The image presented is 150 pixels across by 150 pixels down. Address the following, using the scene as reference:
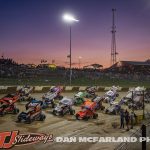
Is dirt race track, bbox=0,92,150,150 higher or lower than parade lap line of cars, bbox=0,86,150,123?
lower

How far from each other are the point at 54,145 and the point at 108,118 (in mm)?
11234

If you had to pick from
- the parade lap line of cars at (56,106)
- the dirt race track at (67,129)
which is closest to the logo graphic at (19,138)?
the dirt race track at (67,129)

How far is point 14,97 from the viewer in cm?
2967

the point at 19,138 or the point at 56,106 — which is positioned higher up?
the point at 56,106

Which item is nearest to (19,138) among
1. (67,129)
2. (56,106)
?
(67,129)

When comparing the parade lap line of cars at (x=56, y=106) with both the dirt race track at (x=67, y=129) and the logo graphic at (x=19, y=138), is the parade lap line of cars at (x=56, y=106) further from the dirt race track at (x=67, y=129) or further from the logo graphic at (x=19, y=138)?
the logo graphic at (x=19, y=138)

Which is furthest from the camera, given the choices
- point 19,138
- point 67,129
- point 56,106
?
point 56,106

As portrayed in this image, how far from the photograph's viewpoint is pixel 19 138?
1967 centimetres

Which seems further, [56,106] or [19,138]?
[56,106]

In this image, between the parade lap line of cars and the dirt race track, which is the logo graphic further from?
the parade lap line of cars

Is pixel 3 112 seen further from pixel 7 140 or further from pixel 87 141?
pixel 87 141

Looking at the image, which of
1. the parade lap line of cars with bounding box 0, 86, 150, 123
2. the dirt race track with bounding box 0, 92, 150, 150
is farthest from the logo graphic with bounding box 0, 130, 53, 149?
the parade lap line of cars with bounding box 0, 86, 150, 123

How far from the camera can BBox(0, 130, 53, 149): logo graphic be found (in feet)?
59.7

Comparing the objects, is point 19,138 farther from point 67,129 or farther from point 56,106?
point 56,106
